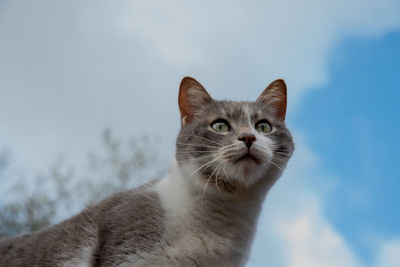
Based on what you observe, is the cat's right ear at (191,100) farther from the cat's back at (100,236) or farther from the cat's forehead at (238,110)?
the cat's back at (100,236)

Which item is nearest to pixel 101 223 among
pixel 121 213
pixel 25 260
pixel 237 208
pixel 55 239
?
pixel 121 213

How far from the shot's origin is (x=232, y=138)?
219 cm

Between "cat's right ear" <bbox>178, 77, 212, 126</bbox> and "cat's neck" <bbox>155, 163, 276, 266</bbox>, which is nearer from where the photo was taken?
"cat's neck" <bbox>155, 163, 276, 266</bbox>

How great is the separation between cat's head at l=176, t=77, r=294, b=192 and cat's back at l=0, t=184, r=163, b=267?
32cm

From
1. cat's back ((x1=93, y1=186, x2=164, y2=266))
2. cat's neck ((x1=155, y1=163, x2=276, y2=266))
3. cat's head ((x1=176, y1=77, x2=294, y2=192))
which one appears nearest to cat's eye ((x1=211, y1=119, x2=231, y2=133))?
cat's head ((x1=176, y1=77, x2=294, y2=192))

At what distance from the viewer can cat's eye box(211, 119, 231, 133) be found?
233cm

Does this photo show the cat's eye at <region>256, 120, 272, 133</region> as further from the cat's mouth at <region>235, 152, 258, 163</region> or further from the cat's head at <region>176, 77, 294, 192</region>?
the cat's mouth at <region>235, 152, 258, 163</region>

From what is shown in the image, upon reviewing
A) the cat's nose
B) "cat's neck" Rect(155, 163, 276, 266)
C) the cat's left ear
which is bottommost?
"cat's neck" Rect(155, 163, 276, 266)

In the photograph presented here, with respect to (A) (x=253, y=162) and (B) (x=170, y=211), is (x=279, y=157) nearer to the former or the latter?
(A) (x=253, y=162)

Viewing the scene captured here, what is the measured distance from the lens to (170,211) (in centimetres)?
226

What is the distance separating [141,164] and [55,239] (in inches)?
57.7

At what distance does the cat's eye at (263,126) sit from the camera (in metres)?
2.39

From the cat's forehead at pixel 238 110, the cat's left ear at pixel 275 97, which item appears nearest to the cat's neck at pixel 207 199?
the cat's forehead at pixel 238 110

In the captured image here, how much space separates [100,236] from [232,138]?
2.67 feet
